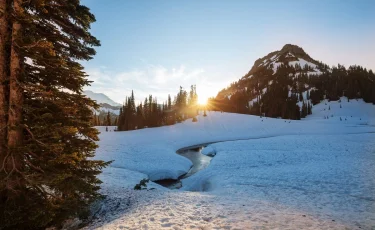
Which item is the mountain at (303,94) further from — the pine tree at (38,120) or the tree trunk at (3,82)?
the tree trunk at (3,82)

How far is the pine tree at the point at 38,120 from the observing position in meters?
7.22

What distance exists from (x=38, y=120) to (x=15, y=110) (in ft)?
2.54

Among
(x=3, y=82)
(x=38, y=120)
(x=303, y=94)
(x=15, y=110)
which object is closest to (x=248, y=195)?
(x=38, y=120)

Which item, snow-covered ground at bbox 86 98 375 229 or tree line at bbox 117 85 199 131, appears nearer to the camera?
snow-covered ground at bbox 86 98 375 229

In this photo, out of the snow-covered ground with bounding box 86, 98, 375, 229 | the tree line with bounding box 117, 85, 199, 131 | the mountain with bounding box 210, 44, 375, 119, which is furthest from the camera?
the mountain with bounding box 210, 44, 375, 119

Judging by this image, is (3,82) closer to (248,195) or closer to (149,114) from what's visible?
(248,195)

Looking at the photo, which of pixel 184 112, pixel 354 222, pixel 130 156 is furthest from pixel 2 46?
pixel 184 112

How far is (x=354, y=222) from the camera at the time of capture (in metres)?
8.65

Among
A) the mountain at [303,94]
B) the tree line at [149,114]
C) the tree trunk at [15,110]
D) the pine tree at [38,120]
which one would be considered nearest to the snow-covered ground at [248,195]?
the pine tree at [38,120]

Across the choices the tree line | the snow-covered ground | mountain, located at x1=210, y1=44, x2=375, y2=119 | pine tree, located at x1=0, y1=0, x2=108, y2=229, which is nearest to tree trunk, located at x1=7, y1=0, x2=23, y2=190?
pine tree, located at x1=0, y1=0, x2=108, y2=229

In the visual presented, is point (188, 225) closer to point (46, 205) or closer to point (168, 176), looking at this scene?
point (46, 205)

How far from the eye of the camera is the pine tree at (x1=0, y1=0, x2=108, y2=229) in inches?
284

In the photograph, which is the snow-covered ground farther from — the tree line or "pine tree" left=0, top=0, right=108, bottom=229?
the tree line

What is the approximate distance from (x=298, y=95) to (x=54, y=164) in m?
173
